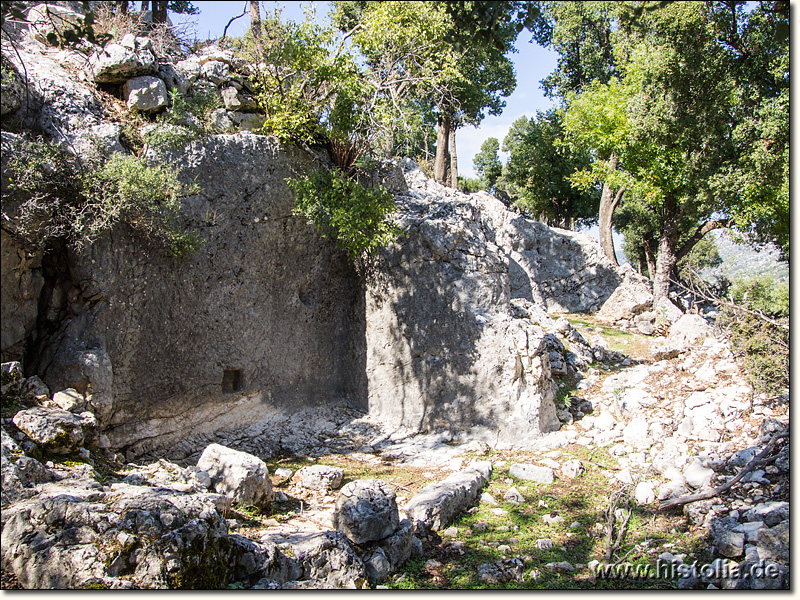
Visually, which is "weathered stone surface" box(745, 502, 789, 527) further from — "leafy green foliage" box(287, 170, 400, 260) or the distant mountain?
the distant mountain

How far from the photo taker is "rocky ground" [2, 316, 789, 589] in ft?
13.9

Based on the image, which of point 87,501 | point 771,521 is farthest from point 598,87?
point 87,501

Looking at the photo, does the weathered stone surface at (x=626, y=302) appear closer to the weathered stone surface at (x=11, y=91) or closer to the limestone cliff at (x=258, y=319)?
the limestone cliff at (x=258, y=319)

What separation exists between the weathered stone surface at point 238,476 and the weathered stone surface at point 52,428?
1401mm

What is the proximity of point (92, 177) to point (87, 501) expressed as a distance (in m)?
4.64

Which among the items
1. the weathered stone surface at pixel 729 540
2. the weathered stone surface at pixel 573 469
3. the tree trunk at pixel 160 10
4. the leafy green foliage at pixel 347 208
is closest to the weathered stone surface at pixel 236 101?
the leafy green foliage at pixel 347 208

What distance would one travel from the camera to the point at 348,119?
9.88 meters

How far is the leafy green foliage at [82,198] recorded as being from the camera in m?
6.86

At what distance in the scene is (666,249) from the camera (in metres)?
17.8

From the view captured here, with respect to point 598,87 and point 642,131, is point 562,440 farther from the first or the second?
point 598,87

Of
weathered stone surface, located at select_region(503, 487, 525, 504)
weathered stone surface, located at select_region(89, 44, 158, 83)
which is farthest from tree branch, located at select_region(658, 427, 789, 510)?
weathered stone surface, located at select_region(89, 44, 158, 83)

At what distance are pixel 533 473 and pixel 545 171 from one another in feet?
60.7

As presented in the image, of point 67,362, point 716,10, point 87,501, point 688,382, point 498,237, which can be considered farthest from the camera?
point 498,237

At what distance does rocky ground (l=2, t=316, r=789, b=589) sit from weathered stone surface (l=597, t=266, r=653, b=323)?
23.9 feet
